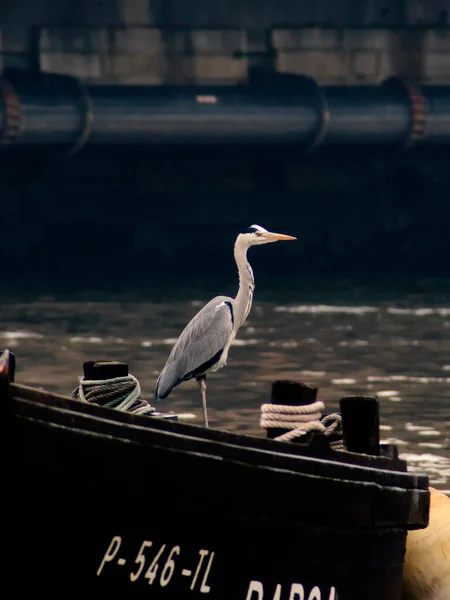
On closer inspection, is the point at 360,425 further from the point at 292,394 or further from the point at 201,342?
the point at 201,342

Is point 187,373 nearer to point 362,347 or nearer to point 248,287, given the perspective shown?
point 248,287

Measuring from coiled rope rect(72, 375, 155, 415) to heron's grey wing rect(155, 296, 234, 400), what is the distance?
4.26 m

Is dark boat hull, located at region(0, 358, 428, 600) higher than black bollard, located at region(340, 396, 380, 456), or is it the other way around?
black bollard, located at region(340, 396, 380, 456)

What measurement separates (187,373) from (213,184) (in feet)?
99.6

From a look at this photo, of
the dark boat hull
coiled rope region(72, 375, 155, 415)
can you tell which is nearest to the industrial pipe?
coiled rope region(72, 375, 155, 415)

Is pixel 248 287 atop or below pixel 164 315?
below

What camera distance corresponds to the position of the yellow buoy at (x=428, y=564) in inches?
416

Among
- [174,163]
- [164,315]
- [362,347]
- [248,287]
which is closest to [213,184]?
[174,163]

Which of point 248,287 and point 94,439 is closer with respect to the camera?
point 94,439

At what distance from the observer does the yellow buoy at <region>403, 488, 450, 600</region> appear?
1055 cm

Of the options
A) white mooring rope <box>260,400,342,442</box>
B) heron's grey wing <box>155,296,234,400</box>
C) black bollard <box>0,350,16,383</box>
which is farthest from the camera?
heron's grey wing <box>155,296,234,400</box>

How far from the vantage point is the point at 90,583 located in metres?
9.54

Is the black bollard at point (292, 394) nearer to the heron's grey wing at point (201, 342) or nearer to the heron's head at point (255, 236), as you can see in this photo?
the heron's grey wing at point (201, 342)

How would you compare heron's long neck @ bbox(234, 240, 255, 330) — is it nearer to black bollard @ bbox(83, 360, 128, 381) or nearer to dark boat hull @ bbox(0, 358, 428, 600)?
black bollard @ bbox(83, 360, 128, 381)
